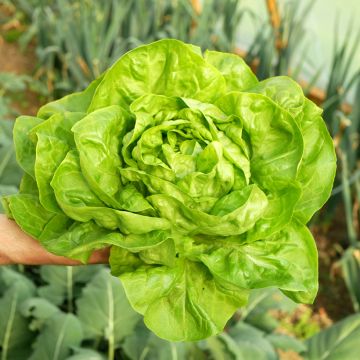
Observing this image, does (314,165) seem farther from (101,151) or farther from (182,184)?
(101,151)

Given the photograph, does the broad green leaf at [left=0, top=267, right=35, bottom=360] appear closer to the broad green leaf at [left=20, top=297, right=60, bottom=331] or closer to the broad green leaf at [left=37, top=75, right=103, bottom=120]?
the broad green leaf at [left=20, top=297, right=60, bottom=331]

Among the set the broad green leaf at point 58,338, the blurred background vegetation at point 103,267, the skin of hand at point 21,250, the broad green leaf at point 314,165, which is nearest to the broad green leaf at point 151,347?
the blurred background vegetation at point 103,267

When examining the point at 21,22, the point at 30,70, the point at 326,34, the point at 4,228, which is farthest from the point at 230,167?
the point at 21,22

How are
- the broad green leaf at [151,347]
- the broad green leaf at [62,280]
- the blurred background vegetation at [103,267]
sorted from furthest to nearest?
1. the broad green leaf at [62,280]
2. the blurred background vegetation at [103,267]
3. the broad green leaf at [151,347]

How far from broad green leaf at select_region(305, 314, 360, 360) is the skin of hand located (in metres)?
0.82

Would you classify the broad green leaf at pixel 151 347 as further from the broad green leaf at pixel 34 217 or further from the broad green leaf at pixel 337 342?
the broad green leaf at pixel 34 217

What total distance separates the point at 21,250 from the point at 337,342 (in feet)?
3.26

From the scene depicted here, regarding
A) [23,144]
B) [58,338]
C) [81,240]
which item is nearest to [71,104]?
[23,144]

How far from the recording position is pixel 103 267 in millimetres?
1753

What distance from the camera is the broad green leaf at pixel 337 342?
5.09 ft

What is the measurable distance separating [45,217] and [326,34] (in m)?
2.40

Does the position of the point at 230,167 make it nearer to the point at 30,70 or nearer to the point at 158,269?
the point at 158,269

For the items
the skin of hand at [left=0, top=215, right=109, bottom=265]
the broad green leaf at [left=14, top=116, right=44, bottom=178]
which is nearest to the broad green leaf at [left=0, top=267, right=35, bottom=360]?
the skin of hand at [left=0, top=215, right=109, bottom=265]

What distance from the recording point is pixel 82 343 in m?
1.71
